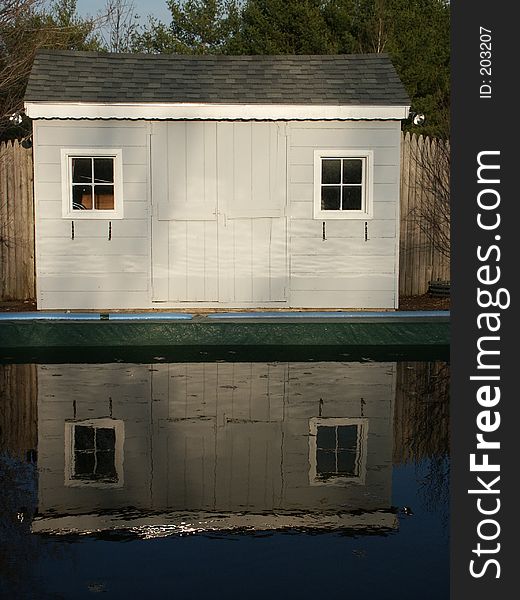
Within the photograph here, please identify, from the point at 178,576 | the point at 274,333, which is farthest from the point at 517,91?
the point at 274,333

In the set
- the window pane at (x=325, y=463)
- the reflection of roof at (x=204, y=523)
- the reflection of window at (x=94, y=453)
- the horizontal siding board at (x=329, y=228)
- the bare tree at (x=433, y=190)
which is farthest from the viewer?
the bare tree at (x=433, y=190)

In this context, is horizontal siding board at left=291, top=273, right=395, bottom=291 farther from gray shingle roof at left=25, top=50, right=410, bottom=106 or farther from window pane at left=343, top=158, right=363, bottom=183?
gray shingle roof at left=25, top=50, right=410, bottom=106

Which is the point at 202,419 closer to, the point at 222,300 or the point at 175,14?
the point at 222,300

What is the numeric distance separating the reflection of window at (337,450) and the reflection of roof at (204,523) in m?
0.72

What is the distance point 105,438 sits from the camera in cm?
703

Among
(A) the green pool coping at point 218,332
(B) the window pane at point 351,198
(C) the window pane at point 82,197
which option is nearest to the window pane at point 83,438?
(A) the green pool coping at point 218,332

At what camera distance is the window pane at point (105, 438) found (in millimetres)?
6844

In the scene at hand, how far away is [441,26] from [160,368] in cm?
2251

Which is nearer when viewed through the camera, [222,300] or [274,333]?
[274,333]

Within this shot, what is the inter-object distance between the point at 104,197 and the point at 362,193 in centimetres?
350

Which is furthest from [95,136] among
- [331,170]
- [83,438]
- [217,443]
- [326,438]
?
[326,438]

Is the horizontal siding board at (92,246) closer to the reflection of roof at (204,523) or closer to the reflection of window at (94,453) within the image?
the reflection of window at (94,453)

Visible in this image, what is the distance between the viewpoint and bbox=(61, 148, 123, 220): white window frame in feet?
42.7

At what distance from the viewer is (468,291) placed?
4.29 metres
